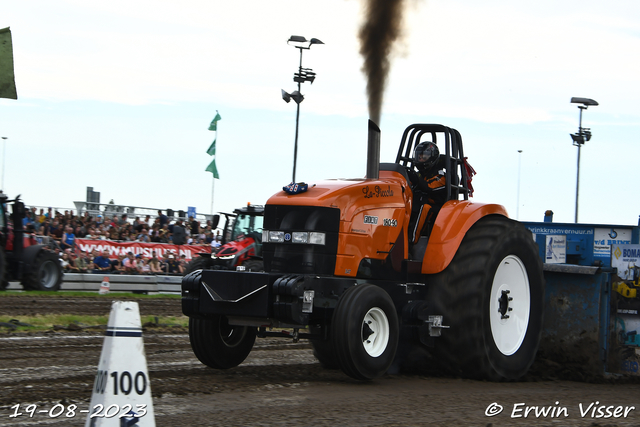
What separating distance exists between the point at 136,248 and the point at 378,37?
14938 mm

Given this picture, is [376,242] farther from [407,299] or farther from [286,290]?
[286,290]

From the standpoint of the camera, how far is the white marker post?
4336 millimetres

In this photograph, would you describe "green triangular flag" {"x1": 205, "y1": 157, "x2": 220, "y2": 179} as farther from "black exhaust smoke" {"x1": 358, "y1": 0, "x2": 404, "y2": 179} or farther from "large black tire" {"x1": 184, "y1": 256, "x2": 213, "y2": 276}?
"black exhaust smoke" {"x1": 358, "y1": 0, "x2": 404, "y2": 179}

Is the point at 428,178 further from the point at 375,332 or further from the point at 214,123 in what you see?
the point at 214,123

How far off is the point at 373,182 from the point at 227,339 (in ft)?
6.79

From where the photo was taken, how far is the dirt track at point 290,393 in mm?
5660

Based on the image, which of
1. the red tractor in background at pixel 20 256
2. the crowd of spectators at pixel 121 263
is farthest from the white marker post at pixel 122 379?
the crowd of spectators at pixel 121 263

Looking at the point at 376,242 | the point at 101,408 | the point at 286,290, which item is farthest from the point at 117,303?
the point at 376,242

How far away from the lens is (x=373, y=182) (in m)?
7.79

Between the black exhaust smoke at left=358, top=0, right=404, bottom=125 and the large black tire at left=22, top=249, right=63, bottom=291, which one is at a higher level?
the black exhaust smoke at left=358, top=0, right=404, bottom=125

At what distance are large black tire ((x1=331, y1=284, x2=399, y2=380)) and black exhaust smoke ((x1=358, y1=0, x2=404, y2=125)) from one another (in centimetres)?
233

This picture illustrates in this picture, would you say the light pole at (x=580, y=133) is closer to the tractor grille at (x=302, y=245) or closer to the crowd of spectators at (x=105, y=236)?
the crowd of spectators at (x=105, y=236)

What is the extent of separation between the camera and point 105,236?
22141mm

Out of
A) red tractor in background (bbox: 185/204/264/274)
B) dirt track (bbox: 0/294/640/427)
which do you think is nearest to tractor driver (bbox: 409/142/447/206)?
dirt track (bbox: 0/294/640/427)
